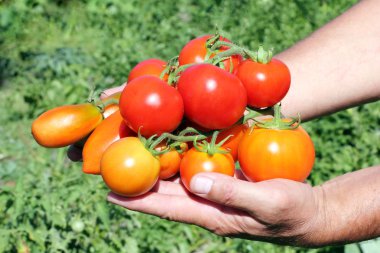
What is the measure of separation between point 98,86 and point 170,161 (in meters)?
2.67

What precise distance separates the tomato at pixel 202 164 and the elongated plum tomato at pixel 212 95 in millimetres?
93

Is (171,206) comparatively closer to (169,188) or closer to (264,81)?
(169,188)

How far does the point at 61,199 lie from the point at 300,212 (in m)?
1.40

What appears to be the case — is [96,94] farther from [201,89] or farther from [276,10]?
[276,10]

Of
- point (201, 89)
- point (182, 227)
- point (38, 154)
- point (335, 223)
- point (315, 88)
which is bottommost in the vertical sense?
point (38, 154)

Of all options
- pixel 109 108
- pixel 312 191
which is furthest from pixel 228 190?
pixel 109 108

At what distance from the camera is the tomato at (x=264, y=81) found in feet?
6.62

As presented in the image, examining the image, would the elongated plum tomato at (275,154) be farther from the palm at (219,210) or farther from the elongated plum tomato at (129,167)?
the elongated plum tomato at (129,167)

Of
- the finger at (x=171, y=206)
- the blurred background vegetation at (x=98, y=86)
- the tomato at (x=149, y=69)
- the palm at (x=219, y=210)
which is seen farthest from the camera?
the blurred background vegetation at (x=98, y=86)

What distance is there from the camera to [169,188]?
2197mm

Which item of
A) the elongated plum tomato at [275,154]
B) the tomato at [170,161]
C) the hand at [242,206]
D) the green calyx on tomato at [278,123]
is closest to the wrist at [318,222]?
the hand at [242,206]

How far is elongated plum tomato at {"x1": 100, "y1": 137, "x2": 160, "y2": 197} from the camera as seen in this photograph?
197cm

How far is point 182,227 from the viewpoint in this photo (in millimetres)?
3262

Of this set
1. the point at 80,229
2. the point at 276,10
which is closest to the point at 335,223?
the point at 80,229
